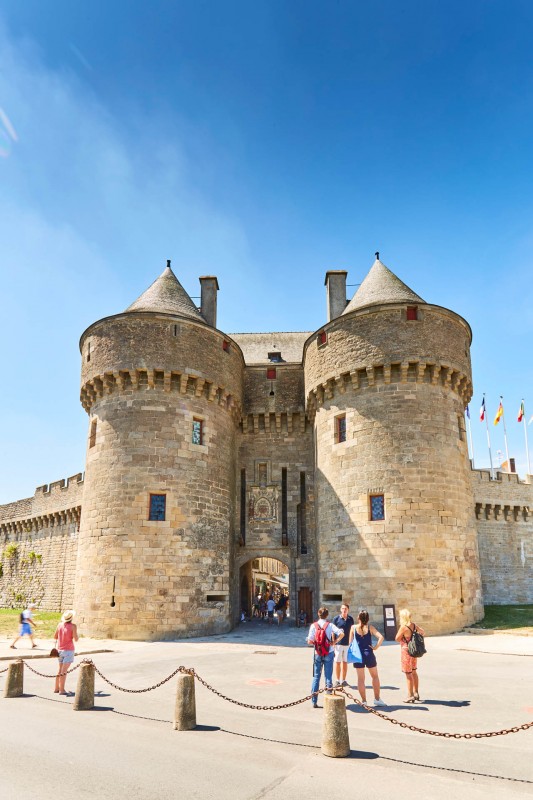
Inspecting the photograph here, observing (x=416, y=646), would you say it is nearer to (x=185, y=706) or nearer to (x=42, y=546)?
(x=185, y=706)

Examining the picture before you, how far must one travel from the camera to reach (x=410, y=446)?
1925 cm

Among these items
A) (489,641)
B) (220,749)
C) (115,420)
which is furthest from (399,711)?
(115,420)

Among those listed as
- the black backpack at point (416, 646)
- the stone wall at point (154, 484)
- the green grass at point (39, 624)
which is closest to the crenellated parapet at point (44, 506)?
the green grass at point (39, 624)

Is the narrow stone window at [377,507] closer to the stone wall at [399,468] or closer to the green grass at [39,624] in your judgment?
the stone wall at [399,468]

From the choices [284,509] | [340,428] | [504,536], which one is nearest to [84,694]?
[340,428]

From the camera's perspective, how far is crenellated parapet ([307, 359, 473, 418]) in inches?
782

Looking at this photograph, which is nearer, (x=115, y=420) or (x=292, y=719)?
(x=292, y=719)

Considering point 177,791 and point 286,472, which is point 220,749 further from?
point 286,472

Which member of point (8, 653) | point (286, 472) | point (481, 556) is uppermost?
point (286, 472)

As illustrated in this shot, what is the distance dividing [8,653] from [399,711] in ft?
38.0

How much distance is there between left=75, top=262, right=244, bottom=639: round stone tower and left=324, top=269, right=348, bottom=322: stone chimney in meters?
5.76

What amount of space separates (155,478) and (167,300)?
7435 millimetres

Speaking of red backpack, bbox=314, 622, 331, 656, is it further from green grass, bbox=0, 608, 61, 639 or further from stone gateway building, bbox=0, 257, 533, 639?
green grass, bbox=0, 608, 61, 639

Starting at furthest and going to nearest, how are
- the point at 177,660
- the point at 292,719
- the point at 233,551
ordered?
the point at 233,551, the point at 177,660, the point at 292,719
